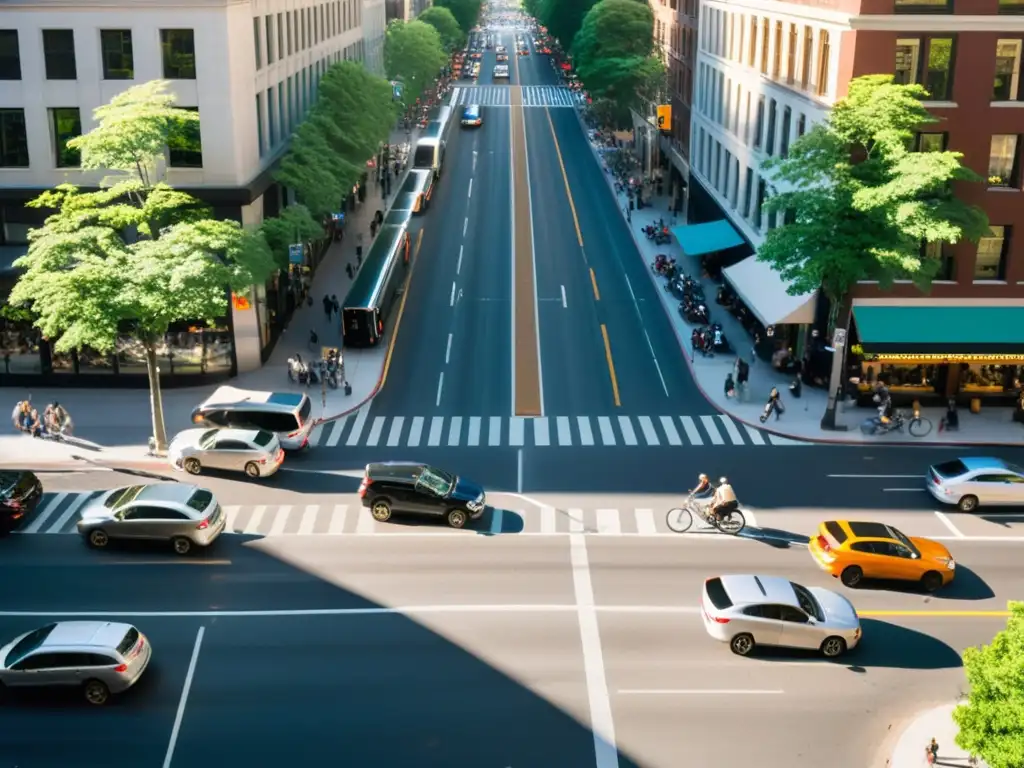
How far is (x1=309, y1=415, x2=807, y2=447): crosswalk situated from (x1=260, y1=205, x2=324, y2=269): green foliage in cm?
910

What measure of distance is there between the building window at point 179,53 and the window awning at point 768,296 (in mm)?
24535

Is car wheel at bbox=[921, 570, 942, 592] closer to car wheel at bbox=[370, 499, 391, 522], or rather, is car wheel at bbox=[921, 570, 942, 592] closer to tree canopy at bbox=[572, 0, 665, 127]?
car wheel at bbox=[370, 499, 391, 522]

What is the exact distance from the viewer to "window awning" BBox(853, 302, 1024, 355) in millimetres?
41500

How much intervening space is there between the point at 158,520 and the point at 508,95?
12369 cm

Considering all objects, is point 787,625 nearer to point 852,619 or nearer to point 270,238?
point 852,619

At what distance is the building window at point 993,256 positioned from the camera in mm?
42688

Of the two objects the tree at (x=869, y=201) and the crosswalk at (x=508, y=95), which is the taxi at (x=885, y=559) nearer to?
the tree at (x=869, y=201)

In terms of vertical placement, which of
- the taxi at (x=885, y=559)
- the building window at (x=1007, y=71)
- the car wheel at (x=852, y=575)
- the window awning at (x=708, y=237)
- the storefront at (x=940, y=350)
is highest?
the building window at (x=1007, y=71)

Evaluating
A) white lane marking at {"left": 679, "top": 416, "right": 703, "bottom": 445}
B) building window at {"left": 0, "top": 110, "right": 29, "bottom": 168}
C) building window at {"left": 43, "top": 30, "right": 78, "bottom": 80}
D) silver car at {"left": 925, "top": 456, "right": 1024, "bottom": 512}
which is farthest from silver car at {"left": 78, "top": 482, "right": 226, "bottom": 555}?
silver car at {"left": 925, "top": 456, "right": 1024, "bottom": 512}

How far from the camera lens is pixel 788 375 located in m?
47.4

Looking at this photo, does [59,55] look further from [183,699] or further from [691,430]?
[183,699]

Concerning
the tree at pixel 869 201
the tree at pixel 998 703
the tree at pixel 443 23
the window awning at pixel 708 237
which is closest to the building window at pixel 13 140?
the tree at pixel 869 201

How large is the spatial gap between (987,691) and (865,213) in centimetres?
2557

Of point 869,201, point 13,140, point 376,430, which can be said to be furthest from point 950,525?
point 13,140
